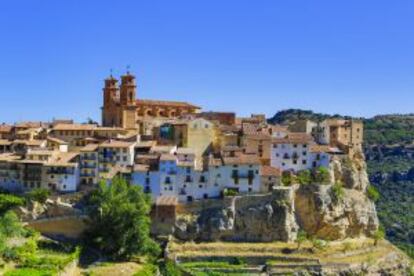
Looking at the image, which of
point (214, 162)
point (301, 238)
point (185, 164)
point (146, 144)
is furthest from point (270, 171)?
point (146, 144)

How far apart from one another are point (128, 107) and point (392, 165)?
263 ft

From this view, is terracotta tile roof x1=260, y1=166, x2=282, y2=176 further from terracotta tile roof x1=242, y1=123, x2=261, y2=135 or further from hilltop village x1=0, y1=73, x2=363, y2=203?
terracotta tile roof x1=242, y1=123, x2=261, y2=135

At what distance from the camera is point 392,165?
14438 cm

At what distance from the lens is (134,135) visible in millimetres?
75562

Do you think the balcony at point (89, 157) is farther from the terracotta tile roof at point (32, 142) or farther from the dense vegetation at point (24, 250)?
the dense vegetation at point (24, 250)

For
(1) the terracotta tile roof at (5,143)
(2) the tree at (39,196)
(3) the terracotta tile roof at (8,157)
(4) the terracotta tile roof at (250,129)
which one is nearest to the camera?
(2) the tree at (39,196)

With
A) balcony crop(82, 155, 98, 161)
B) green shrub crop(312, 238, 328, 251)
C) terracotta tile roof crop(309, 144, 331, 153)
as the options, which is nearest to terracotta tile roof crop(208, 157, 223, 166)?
terracotta tile roof crop(309, 144, 331, 153)

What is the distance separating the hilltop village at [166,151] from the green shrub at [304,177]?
916 mm

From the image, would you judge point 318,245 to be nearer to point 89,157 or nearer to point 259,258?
point 259,258

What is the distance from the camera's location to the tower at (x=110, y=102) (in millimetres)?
81375

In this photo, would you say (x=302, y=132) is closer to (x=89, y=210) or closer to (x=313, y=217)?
(x=313, y=217)

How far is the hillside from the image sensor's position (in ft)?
380

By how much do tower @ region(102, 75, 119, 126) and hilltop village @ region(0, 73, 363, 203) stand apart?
12cm

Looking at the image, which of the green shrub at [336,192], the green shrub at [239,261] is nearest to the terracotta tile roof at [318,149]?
the green shrub at [336,192]
